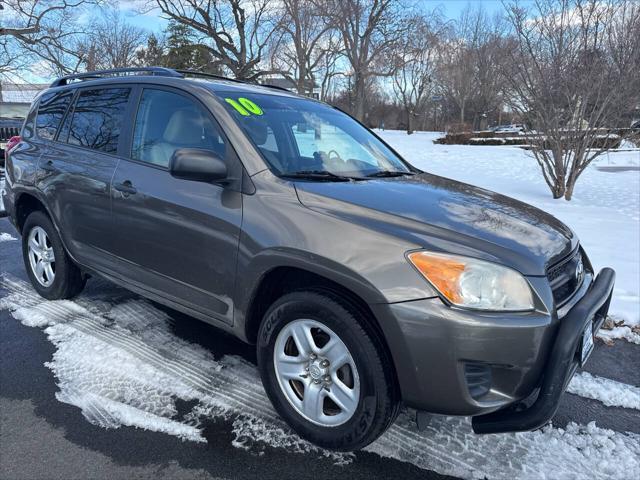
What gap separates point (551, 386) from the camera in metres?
1.96

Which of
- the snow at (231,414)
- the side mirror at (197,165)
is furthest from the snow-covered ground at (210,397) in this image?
the side mirror at (197,165)

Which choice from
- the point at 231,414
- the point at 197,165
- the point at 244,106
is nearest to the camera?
the point at 197,165

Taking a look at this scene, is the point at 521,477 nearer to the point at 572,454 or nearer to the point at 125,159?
the point at 572,454

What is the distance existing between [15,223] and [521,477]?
4.50 m

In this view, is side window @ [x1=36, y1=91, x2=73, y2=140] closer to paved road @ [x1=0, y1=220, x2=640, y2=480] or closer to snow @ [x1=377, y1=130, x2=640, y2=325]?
paved road @ [x1=0, y1=220, x2=640, y2=480]

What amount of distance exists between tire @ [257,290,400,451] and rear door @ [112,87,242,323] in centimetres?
38

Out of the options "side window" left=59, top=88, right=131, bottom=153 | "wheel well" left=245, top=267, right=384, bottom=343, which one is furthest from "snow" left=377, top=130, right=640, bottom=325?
"side window" left=59, top=88, right=131, bottom=153

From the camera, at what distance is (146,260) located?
3.06 meters

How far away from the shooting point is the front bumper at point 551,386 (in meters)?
1.96

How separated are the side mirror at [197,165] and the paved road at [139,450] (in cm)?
128

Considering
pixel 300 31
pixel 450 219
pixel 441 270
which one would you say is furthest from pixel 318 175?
pixel 300 31

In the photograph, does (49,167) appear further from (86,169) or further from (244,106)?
(244,106)

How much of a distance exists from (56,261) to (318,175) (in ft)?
8.38

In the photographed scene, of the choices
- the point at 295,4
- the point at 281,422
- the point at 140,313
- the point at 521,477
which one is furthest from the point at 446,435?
the point at 295,4
